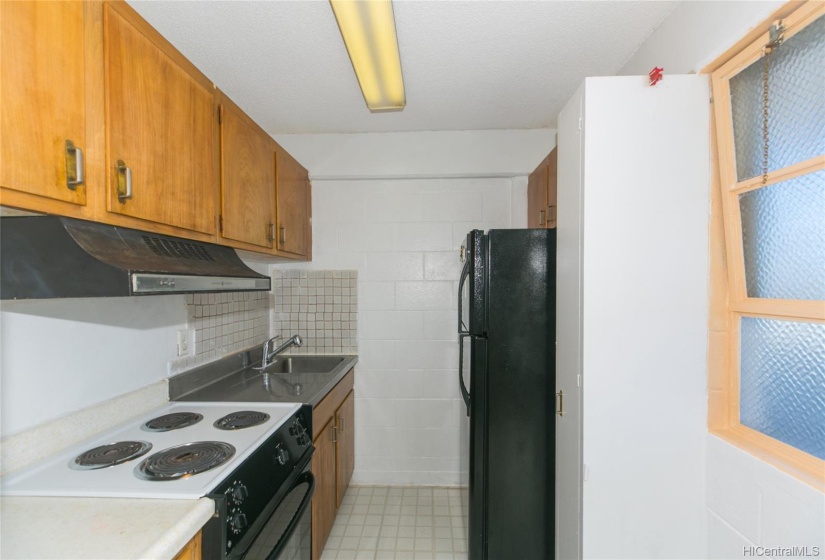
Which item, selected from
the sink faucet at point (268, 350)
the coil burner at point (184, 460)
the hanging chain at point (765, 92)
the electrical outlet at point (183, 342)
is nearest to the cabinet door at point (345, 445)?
the sink faucet at point (268, 350)

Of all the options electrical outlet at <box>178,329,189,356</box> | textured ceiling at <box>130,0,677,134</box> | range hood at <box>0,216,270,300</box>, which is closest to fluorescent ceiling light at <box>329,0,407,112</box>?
textured ceiling at <box>130,0,677,134</box>

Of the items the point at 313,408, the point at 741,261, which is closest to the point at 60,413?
the point at 313,408

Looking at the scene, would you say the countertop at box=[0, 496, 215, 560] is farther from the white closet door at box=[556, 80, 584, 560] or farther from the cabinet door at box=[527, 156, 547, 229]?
the cabinet door at box=[527, 156, 547, 229]

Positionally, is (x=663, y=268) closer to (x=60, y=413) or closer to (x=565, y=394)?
(x=565, y=394)

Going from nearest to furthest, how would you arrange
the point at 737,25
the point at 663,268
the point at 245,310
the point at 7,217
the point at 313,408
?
the point at 7,217 → the point at 737,25 → the point at 663,268 → the point at 313,408 → the point at 245,310

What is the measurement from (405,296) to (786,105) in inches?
85.8

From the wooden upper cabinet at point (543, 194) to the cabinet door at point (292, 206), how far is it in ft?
5.11

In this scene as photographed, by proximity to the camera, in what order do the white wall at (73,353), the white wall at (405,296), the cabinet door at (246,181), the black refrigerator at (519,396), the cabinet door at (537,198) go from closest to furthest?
1. the white wall at (73,353)
2. the cabinet door at (246,181)
3. the black refrigerator at (519,396)
4. the cabinet door at (537,198)
5. the white wall at (405,296)

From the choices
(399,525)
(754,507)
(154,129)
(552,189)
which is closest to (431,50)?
(552,189)

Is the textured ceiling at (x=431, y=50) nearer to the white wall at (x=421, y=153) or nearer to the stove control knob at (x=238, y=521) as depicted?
the white wall at (x=421, y=153)

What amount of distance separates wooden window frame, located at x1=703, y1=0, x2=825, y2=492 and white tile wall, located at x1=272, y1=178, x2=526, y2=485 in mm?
1612

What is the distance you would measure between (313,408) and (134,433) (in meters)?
0.70

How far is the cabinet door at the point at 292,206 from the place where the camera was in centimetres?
223

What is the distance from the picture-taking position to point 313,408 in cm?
182
